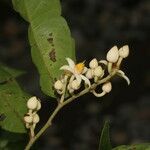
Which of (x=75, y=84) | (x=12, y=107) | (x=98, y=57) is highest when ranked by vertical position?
(x=75, y=84)

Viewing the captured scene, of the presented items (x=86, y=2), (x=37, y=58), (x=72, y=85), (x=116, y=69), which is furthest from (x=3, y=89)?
(x=86, y=2)

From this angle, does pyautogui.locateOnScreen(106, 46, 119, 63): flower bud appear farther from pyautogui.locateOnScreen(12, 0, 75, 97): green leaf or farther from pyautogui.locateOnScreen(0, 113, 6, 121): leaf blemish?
pyautogui.locateOnScreen(0, 113, 6, 121): leaf blemish

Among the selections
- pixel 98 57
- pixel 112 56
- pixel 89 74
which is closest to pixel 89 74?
pixel 89 74

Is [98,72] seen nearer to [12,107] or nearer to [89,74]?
[89,74]

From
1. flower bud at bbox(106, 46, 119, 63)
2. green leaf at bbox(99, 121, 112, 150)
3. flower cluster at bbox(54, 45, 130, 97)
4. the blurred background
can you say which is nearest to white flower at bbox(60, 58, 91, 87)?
flower cluster at bbox(54, 45, 130, 97)

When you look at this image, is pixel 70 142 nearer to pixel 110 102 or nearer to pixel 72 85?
pixel 110 102

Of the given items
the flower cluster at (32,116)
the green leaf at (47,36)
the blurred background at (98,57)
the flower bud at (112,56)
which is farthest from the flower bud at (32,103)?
the blurred background at (98,57)
